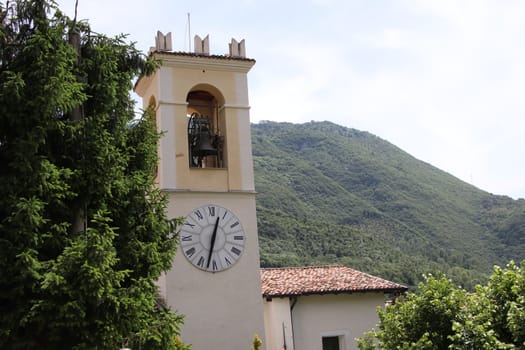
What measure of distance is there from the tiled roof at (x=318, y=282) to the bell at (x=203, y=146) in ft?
13.4

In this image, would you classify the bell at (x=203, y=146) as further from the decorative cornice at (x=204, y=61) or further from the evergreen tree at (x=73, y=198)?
the evergreen tree at (x=73, y=198)

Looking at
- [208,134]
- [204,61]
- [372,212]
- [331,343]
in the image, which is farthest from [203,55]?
[372,212]

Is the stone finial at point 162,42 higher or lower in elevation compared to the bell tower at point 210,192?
higher

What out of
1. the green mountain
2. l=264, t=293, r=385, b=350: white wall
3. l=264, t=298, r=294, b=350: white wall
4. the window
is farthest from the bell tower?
the green mountain

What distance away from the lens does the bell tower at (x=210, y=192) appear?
38.9 feet

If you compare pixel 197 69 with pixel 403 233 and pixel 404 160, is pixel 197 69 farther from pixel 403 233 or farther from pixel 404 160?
pixel 404 160

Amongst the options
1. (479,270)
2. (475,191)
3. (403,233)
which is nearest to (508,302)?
(479,270)

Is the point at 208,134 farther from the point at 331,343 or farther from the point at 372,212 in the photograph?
the point at 372,212

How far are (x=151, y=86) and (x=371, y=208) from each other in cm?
5079

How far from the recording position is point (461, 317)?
884cm

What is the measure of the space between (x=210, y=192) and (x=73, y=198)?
478 cm

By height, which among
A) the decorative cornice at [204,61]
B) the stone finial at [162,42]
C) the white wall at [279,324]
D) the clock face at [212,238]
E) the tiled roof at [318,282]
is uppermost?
the stone finial at [162,42]

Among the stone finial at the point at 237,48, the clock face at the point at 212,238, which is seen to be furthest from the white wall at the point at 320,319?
the stone finial at the point at 237,48

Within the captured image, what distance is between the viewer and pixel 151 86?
1334 cm
